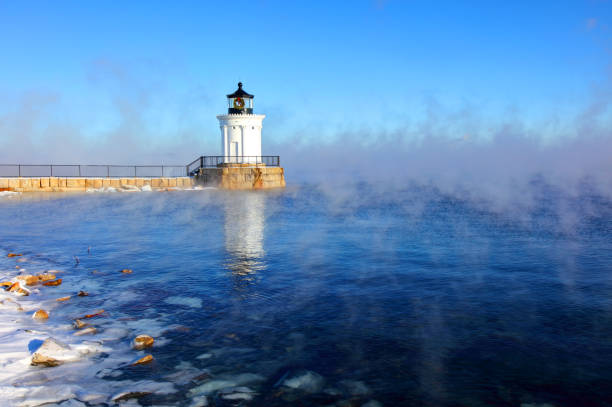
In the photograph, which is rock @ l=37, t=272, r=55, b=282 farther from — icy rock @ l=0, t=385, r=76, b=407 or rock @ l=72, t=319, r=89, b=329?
icy rock @ l=0, t=385, r=76, b=407

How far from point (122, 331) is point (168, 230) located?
15.2 m

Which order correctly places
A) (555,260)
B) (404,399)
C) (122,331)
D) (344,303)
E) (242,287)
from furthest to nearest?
1. (555,260)
2. (242,287)
3. (344,303)
4. (122,331)
5. (404,399)

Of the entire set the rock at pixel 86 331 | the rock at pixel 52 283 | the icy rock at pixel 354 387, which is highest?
the rock at pixel 52 283

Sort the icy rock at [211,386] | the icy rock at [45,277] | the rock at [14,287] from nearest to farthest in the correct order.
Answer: the icy rock at [211,386] → the rock at [14,287] → the icy rock at [45,277]

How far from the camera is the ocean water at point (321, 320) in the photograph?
22.7 ft

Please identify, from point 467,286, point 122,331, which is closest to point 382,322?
point 467,286

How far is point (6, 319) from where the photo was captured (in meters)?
9.48

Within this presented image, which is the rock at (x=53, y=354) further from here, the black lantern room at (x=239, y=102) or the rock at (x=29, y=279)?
the black lantern room at (x=239, y=102)

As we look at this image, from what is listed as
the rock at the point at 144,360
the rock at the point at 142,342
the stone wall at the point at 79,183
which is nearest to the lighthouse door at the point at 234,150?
the stone wall at the point at 79,183

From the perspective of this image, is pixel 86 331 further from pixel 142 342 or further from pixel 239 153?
pixel 239 153

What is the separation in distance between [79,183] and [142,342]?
50986 millimetres

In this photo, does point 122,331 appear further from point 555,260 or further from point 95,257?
point 555,260

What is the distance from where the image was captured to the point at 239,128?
53.6m

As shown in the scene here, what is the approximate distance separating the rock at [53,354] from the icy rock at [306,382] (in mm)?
3600
